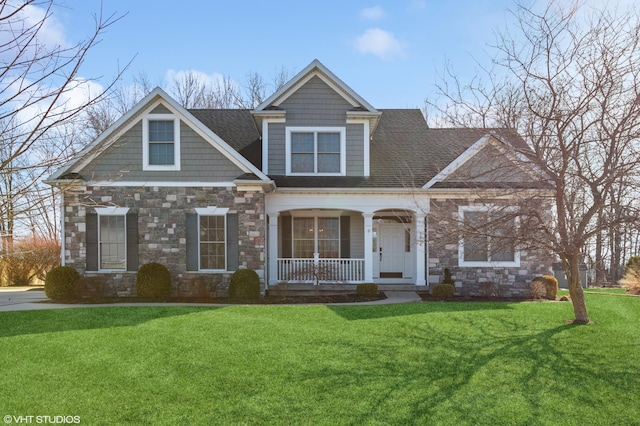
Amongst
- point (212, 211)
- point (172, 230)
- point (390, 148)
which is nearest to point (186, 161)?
point (212, 211)

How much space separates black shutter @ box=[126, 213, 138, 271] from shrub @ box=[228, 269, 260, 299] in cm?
313

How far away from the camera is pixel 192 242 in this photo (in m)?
13.6

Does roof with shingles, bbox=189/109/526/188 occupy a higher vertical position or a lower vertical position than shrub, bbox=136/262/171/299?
higher

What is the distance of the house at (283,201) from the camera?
1345cm

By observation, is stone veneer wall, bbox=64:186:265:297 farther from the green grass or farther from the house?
the green grass

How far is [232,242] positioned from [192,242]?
1226 millimetres

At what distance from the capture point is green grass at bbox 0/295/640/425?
4.99 metres

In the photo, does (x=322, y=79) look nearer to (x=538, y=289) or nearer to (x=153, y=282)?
(x=153, y=282)

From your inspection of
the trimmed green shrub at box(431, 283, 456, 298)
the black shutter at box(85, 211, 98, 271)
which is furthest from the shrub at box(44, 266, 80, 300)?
the trimmed green shrub at box(431, 283, 456, 298)

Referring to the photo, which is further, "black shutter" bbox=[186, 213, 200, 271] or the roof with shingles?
the roof with shingles

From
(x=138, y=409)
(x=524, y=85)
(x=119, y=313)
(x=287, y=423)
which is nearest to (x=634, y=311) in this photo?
(x=524, y=85)

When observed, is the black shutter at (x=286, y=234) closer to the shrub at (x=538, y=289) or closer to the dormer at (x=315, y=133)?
the dormer at (x=315, y=133)

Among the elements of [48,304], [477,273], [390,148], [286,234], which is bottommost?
[48,304]

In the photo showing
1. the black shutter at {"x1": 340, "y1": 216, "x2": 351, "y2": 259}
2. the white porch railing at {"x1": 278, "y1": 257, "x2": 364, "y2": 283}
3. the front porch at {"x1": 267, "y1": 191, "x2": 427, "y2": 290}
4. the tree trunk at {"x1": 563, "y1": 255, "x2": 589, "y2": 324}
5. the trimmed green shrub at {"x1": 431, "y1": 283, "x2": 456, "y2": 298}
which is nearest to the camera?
the tree trunk at {"x1": 563, "y1": 255, "x2": 589, "y2": 324}
